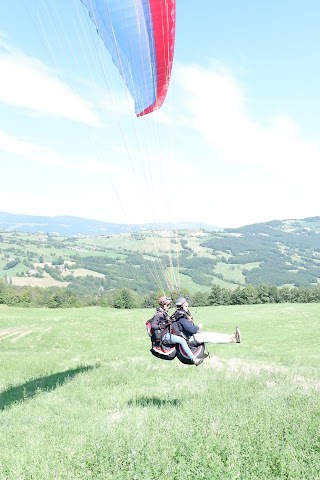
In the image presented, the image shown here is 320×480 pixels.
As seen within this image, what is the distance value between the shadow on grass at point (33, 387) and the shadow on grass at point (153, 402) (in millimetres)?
2948

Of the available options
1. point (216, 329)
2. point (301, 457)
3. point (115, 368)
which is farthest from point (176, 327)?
point (216, 329)

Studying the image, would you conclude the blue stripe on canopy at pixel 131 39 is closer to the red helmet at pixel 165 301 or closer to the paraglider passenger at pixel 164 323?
the red helmet at pixel 165 301

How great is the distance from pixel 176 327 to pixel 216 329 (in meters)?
33.3

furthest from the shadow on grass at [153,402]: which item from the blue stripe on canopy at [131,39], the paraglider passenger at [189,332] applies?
the blue stripe on canopy at [131,39]

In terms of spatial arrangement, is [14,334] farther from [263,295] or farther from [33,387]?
[263,295]

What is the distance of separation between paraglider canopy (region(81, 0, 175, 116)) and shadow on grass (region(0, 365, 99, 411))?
27.4 ft

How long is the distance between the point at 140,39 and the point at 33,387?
10309mm

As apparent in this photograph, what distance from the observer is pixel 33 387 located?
40.8 feet

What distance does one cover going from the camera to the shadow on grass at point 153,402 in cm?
945

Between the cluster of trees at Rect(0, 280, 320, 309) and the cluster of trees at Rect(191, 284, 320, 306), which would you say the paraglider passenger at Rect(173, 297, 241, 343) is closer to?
the cluster of trees at Rect(0, 280, 320, 309)

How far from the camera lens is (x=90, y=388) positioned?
37.7ft

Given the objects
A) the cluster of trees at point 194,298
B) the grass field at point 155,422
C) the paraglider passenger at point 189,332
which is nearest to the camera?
the grass field at point 155,422

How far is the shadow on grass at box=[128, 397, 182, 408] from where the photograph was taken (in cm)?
945

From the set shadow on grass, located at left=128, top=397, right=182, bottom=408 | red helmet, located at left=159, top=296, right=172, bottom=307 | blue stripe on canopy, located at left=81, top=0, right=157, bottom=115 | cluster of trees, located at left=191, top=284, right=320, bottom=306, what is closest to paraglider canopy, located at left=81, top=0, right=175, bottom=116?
blue stripe on canopy, located at left=81, top=0, right=157, bottom=115
